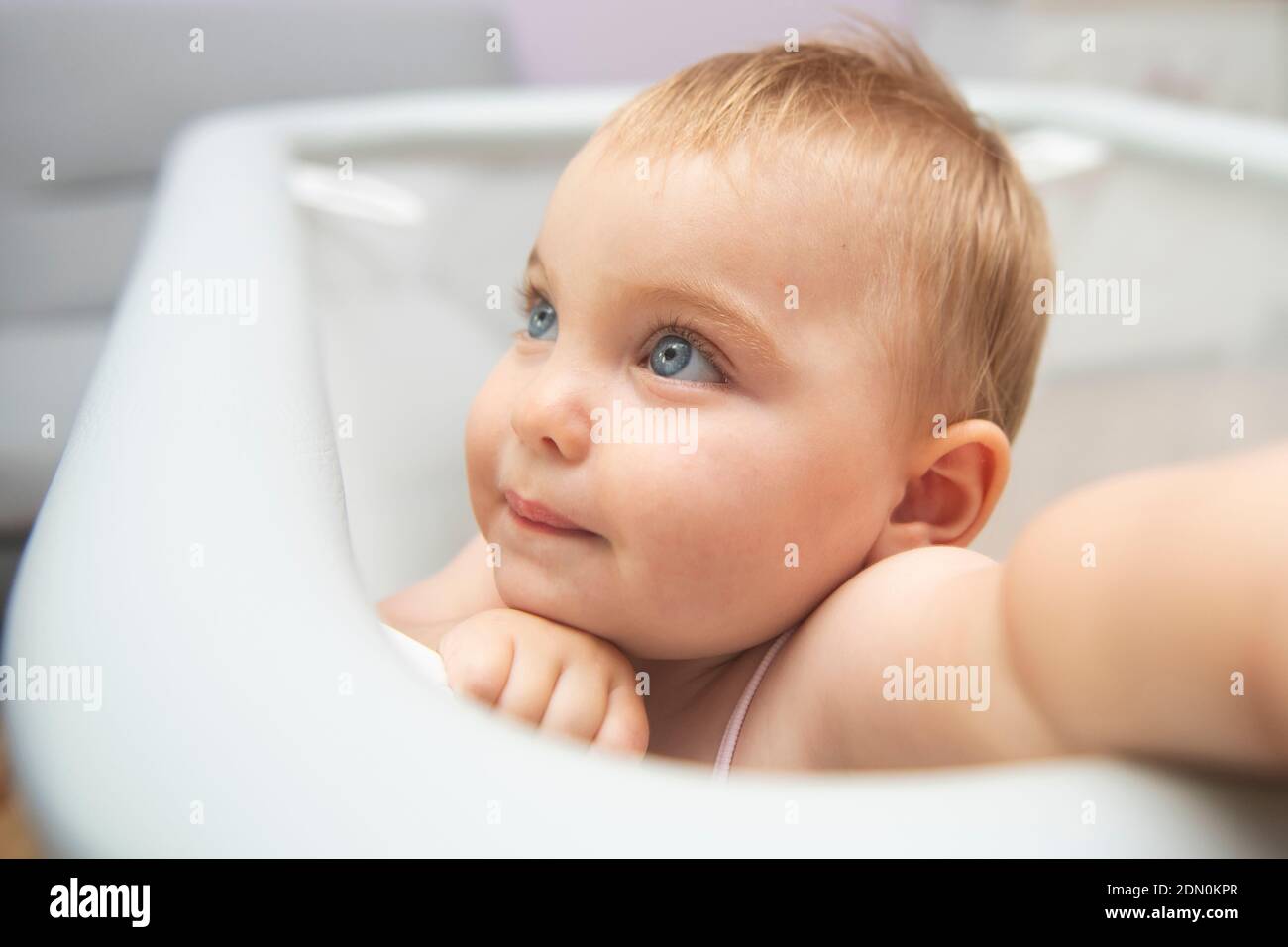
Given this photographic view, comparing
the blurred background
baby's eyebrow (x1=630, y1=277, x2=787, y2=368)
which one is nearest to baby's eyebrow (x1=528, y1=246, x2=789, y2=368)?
baby's eyebrow (x1=630, y1=277, x2=787, y2=368)

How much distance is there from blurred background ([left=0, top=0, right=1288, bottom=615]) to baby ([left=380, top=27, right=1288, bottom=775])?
285 millimetres

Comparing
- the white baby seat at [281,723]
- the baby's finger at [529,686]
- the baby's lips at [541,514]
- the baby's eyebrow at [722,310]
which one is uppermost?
the baby's eyebrow at [722,310]

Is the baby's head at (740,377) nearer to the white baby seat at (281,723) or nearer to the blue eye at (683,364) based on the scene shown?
the blue eye at (683,364)

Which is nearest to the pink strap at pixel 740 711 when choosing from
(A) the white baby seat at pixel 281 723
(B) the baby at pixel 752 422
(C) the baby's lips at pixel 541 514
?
(B) the baby at pixel 752 422

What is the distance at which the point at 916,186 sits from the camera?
55 centimetres

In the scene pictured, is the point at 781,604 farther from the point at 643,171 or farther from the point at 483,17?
the point at 483,17

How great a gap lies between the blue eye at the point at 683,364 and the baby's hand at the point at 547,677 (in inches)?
5.0

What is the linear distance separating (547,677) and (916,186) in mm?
291

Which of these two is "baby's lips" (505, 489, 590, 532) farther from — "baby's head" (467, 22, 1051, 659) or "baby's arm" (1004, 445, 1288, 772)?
"baby's arm" (1004, 445, 1288, 772)

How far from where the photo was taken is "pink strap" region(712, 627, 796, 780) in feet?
1.76

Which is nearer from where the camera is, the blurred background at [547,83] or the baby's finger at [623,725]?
the baby's finger at [623,725]

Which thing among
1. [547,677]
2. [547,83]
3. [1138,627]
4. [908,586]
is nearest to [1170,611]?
[1138,627]

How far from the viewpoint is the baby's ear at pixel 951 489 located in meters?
0.55
